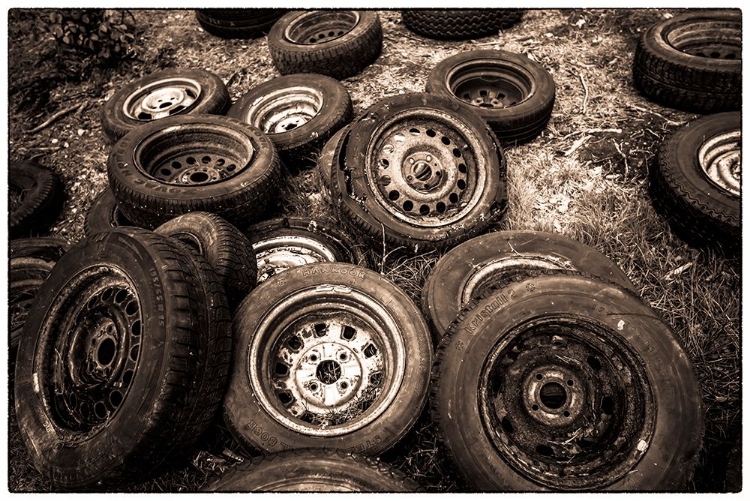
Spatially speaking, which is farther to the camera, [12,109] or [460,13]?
[12,109]

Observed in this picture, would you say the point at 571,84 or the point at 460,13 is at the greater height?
the point at 460,13

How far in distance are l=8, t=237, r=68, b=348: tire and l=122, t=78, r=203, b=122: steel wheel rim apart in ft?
5.20

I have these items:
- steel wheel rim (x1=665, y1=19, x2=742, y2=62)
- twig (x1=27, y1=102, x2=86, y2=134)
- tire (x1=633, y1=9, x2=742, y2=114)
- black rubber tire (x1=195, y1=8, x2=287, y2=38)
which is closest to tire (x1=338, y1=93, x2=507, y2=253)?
tire (x1=633, y1=9, x2=742, y2=114)

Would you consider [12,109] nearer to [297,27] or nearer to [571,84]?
[297,27]

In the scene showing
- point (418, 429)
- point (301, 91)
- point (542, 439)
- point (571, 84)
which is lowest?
point (418, 429)

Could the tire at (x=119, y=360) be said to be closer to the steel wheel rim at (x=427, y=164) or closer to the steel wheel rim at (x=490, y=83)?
the steel wheel rim at (x=427, y=164)

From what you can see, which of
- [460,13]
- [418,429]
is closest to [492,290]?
[418,429]

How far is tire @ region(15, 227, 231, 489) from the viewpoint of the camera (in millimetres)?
2418

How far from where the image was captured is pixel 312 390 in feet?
10.4

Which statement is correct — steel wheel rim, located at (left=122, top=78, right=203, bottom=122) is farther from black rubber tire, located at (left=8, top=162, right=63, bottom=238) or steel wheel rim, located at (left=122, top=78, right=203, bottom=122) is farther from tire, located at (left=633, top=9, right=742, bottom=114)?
tire, located at (left=633, top=9, right=742, bottom=114)

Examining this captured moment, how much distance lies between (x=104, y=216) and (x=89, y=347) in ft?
6.21

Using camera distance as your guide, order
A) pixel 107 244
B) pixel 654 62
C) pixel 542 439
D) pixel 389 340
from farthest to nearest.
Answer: pixel 654 62 < pixel 389 340 < pixel 107 244 < pixel 542 439

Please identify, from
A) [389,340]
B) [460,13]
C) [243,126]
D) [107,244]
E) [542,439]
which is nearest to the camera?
[542,439]

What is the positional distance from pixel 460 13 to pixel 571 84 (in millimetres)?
1630
